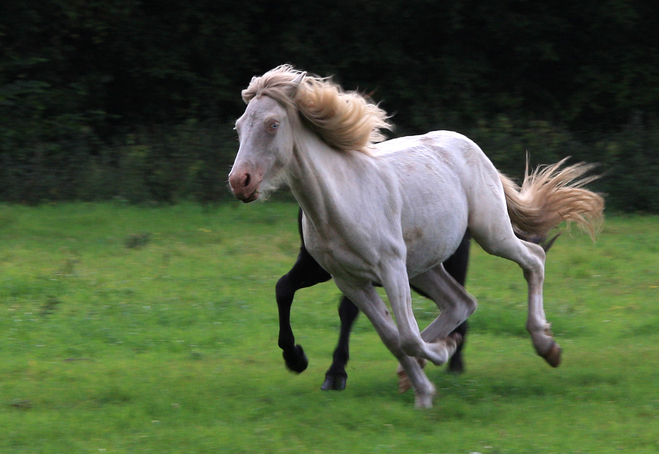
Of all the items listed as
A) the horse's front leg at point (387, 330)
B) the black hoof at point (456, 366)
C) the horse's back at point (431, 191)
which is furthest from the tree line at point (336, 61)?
the horse's front leg at point (387, 330)

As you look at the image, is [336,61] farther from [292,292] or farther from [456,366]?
[292,292]

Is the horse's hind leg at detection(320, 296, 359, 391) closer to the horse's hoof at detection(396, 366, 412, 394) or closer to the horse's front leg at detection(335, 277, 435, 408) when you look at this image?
the horse's hoof at detection(396, 366, 412, 394)

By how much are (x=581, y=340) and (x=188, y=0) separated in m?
13.7

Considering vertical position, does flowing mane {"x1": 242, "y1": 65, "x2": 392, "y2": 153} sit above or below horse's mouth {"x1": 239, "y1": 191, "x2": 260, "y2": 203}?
above

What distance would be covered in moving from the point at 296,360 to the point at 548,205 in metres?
2.44

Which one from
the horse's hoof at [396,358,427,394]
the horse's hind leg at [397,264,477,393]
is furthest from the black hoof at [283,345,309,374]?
the horse's hind leg at [397,264,477,393]

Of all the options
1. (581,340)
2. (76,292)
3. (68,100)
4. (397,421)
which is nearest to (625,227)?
(581,340)

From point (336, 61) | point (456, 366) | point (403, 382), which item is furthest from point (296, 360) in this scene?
point (336, 61)

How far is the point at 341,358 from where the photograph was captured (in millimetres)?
6605

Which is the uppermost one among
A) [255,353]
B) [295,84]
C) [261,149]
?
[295,84]

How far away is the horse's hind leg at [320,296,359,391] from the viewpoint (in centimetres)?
648

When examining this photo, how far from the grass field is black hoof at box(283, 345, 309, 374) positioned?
5.1 inches

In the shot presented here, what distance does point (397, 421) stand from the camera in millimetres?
5418

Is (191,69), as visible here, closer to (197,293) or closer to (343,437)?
(197,293)
